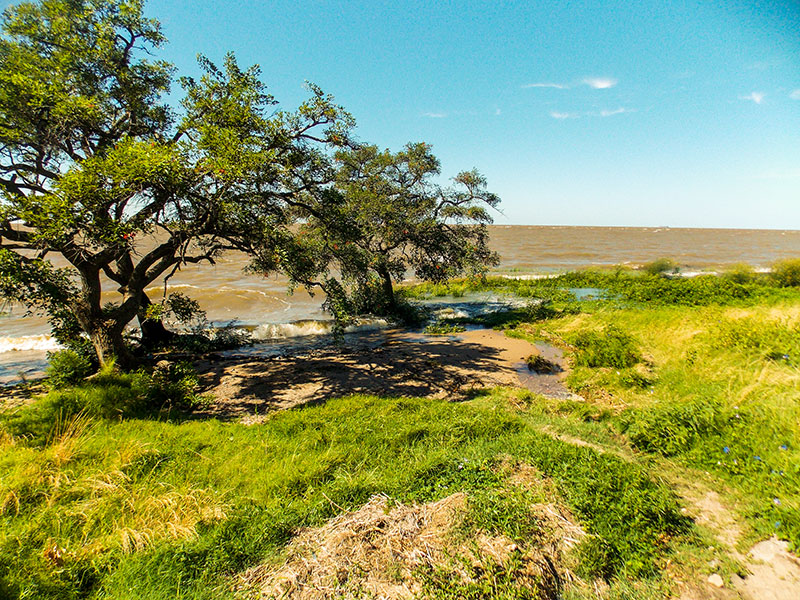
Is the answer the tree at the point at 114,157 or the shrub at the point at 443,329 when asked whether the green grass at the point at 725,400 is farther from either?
the tree at the point at 114,157

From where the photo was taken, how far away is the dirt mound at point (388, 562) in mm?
3260

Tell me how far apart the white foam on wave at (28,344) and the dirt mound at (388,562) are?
55.4ft

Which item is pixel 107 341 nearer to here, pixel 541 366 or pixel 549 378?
pixel 549 378

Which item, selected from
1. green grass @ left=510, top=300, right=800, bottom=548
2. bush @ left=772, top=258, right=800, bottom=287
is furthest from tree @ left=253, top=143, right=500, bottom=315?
bush @ left=772, top=258, right=800, bottom=287

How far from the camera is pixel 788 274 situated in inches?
822

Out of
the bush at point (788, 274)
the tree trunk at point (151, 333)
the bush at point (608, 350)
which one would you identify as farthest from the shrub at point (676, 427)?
the bush at point (788, 274)

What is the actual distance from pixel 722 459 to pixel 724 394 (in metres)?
2.17

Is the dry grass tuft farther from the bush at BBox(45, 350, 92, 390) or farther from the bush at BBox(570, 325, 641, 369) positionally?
the bush at BBox(570, 325, 641, 369)

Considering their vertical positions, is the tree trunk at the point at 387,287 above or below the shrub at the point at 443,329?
above

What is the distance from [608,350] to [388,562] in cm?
971

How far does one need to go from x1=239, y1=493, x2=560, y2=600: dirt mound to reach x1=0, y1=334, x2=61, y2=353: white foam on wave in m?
16.9

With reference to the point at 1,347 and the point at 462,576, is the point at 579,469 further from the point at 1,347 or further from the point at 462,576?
the point at 1,347

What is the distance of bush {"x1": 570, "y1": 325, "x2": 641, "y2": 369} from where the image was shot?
34.0 ft

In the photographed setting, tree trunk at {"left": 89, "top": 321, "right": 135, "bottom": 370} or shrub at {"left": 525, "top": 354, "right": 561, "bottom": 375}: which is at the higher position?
tree trunk at {"left": 89, "top": 321, "right": 135, "bottom": 370}
